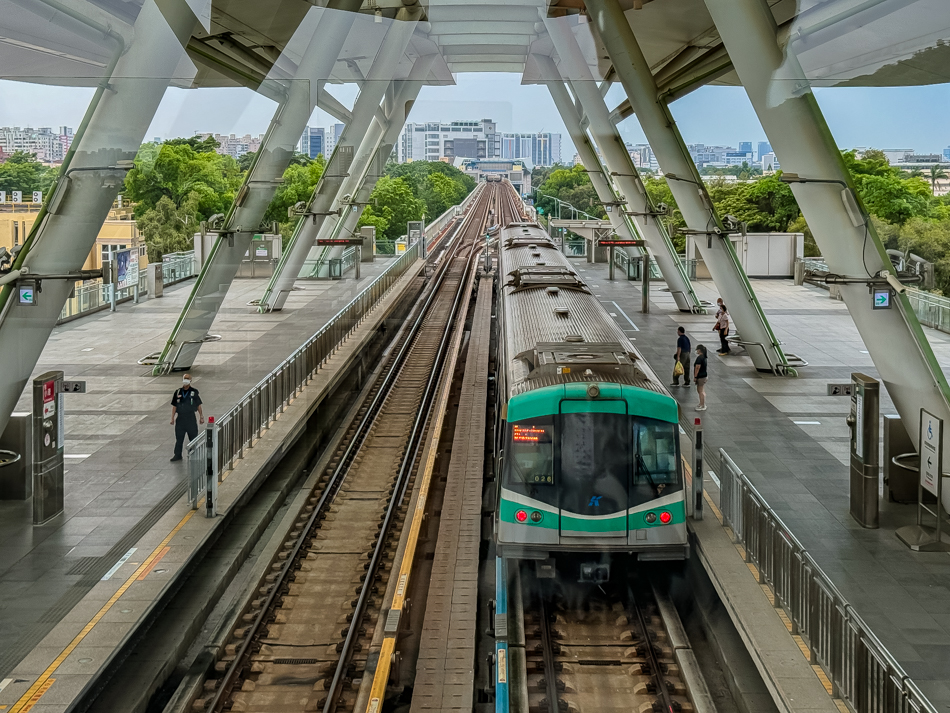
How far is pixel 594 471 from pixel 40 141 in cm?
769

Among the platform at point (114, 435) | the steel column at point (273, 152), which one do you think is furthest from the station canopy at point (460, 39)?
the platform at point (114, 435)

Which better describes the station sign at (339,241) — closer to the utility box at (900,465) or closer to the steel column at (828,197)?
the steel column at (828,197)

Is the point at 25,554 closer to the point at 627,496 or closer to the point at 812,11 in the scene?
the point at 627,496

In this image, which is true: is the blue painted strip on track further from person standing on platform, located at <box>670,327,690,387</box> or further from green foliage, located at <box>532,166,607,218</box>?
green foliage, located at <box>532,166,607,218</box>

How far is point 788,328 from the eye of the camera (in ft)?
59.2

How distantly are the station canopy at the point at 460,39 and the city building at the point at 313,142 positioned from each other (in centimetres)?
114

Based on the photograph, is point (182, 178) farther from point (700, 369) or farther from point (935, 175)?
point (935, 175)

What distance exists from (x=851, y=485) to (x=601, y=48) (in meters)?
14.3

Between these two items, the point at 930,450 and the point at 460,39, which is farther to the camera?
the point at 460,39

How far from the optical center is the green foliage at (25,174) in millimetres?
Answer: 10656

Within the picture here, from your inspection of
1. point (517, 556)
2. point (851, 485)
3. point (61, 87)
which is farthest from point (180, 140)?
point (851, 485)

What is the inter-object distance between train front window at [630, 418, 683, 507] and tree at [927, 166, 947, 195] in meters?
4.66

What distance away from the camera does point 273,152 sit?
17891 mm

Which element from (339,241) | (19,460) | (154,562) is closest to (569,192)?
(339,241)
